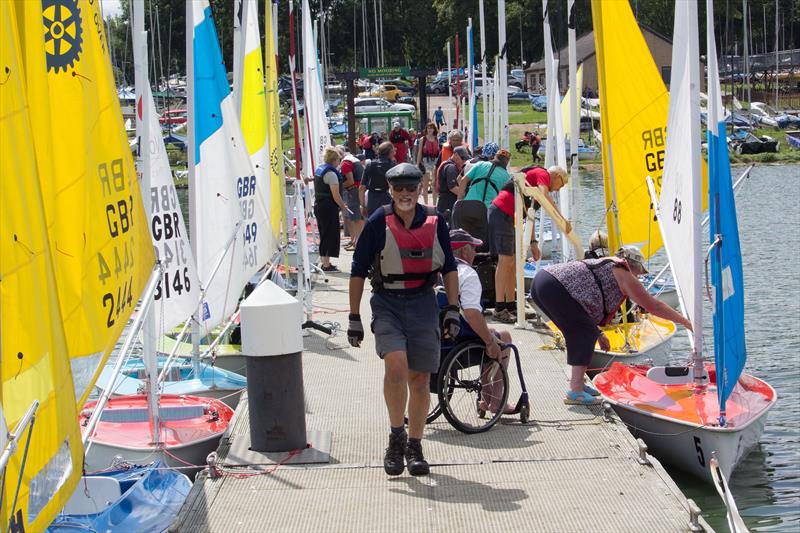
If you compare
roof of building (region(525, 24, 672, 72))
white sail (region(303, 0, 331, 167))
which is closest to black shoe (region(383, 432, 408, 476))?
white sail (region(303, 0, 331, 167))

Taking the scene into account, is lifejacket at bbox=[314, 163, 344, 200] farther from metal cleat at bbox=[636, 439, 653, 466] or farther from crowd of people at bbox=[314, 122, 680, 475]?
metal cleat at bbox=[636, 439, 653, 466]

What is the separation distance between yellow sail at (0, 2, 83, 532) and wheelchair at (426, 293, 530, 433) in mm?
3194

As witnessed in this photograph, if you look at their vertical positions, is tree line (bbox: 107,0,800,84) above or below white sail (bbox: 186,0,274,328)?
above

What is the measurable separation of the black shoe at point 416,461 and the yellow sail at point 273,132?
19.2 ft

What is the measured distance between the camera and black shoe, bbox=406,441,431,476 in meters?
6.15

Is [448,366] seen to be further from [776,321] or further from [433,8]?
[433,8]

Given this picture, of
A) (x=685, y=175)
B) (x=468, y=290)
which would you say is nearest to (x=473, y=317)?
(x=468, y=290)

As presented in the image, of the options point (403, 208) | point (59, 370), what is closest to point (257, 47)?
point (403, 208)

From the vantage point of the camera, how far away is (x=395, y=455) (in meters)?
6.18

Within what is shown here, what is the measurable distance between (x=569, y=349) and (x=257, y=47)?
5704 millimetres

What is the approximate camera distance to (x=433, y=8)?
74.8 meters

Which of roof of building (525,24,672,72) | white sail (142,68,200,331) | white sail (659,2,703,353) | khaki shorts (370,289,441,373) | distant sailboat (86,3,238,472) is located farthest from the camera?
roof of building (525,24,672,72)

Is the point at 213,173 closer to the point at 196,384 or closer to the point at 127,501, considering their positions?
the point at 196,384

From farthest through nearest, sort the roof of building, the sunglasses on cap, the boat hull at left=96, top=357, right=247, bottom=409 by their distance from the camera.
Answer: the roof of building → the boat hull at left=96, top=357, right=247, bottom=409 → the sunglasses on cap
